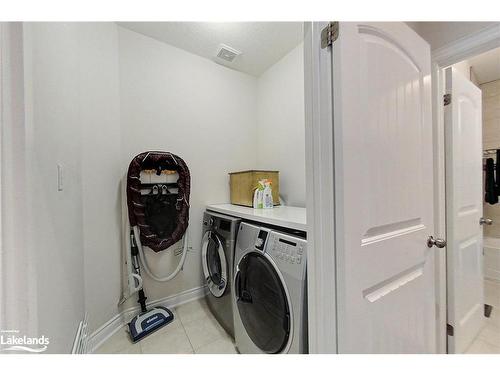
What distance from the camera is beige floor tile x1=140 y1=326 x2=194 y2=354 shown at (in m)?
1.29

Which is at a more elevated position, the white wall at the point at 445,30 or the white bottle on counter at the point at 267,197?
the white wall at the point at 445,30

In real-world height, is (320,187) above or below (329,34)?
below

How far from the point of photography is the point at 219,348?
4.27ft

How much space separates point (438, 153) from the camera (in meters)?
1.08

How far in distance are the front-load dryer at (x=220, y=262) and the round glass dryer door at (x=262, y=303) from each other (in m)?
0.17

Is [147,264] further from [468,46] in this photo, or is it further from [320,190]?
[468,46]

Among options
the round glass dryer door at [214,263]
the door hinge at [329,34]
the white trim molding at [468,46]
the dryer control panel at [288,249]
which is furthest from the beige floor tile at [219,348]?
the white trim molding at [468,46]

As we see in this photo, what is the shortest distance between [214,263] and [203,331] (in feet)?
1.67

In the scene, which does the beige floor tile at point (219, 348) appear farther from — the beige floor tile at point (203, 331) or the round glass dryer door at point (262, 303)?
the round glass dryer door at point (262, 303)

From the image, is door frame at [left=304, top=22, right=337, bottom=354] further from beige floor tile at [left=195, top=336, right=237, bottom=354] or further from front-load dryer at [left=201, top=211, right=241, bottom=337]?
beige floor tile at [left=195, top=336, right=237, bottom=354]

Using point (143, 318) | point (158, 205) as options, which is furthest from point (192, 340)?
point (158, 205)

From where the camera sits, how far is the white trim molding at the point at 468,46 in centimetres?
92
